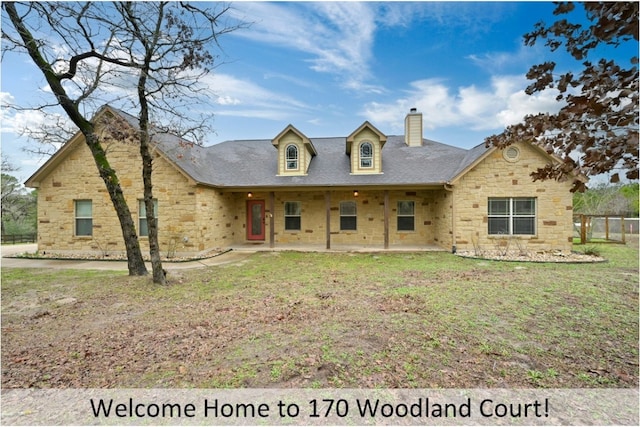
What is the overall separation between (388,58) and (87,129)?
413 inches

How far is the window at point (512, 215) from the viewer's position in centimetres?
1139

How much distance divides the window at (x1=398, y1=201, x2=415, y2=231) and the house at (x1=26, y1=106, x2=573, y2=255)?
0.16 feet

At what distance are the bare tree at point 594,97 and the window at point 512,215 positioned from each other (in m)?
Result: 9.86

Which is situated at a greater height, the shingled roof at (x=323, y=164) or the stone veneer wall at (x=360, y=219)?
the shingled roof at (x=323, y=164)

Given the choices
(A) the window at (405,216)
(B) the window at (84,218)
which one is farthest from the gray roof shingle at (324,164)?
(B) the window at (84,218)

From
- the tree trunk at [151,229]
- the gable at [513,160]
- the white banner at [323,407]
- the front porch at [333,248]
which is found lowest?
the white banner at [323,407]

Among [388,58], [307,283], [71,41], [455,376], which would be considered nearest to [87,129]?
[71,41]

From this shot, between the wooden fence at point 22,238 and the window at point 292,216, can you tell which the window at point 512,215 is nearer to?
the window at point 292,216

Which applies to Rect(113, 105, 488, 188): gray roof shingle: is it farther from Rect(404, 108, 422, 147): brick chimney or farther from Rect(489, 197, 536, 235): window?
Rect(489, 197, 536, 235): window

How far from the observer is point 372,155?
13523 mm

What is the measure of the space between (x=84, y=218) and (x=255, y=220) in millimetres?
6906

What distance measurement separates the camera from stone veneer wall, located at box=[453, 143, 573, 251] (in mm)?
11078

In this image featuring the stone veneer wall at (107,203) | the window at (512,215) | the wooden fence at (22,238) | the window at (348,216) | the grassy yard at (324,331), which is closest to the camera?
the grassy yard at (324,331)

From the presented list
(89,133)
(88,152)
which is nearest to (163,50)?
(89,133)
